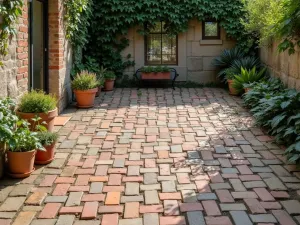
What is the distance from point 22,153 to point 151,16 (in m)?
6.38

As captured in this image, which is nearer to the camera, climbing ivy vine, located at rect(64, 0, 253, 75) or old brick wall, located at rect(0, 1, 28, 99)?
old brick wall, located at rect(0, 1, 28, 99)

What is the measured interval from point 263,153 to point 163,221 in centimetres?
198

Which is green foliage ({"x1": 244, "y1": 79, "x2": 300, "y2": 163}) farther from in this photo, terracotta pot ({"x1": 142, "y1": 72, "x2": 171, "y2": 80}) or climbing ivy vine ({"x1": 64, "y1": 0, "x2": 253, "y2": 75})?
climbing ivy vine ({"x1": 64, "y1": 0, "x2": 253, "y2": 75})

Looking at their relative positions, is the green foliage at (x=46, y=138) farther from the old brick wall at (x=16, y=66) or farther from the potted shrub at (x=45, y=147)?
the old brick wall at (x=16, y=66)

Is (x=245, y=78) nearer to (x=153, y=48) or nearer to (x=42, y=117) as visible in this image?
(x=153, y=48)

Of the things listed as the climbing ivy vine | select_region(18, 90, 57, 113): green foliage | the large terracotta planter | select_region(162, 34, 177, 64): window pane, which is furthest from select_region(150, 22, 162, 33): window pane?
the large terracotta planter

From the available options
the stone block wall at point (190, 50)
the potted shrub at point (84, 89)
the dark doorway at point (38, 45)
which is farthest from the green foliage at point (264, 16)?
the dark doorway at point (38, 45)

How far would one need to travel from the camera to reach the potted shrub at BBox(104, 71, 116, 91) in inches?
342

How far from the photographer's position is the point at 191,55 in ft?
31.7

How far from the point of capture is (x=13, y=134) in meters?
3.46

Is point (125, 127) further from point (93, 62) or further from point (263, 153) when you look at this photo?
point (93, 62)

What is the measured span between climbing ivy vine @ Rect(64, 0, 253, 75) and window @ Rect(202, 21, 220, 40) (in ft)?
0.94

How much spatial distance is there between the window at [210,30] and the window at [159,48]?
28.8 inches

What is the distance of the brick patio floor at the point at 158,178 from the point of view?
9.51 ft
